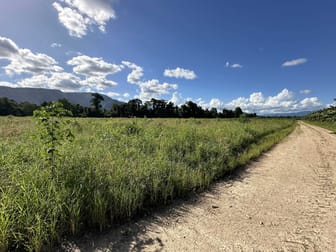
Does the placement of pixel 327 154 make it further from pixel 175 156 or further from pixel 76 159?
pixel 76 159

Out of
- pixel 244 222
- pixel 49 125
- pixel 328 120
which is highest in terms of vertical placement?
pixel 49 125

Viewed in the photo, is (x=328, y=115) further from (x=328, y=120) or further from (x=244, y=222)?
(x=244, y=222)

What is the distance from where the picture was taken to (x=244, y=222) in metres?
3.15

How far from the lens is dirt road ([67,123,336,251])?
8.46 ft

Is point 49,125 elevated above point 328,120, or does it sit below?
above

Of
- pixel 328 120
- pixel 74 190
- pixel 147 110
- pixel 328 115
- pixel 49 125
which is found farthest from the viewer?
pixel 147 110

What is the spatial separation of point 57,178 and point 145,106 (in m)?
77.6

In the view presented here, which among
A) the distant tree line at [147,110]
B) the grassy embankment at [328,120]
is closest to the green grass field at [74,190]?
the grassy embankment at [328,120]

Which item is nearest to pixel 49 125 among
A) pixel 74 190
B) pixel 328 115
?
pixel 74 190

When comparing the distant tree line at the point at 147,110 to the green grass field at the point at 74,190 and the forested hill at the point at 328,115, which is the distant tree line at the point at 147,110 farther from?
the green grass field at the point at 74,190

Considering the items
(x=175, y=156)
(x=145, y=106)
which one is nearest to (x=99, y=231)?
(x=175, y=156)

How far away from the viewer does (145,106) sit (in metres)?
79.8

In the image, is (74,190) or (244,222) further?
(244,222)

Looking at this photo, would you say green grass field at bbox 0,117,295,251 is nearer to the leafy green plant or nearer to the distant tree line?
the leafy green plant
